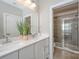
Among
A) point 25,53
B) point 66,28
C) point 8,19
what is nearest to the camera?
point 25,53

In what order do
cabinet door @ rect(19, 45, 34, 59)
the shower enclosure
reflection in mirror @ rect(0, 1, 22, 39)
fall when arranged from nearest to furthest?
cabinet door @ rect(19, 45, 34, 59) < reflection in mirror @ rect(0, 1, 22, 39) < the shower enclosure

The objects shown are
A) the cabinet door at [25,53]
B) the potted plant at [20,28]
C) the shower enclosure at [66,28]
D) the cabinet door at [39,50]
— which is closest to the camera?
the cabinet door at [25,53]

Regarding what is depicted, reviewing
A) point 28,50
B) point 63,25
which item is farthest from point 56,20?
point 28,50

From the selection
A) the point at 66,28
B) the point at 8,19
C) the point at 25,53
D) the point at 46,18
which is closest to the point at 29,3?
the point at 46,18

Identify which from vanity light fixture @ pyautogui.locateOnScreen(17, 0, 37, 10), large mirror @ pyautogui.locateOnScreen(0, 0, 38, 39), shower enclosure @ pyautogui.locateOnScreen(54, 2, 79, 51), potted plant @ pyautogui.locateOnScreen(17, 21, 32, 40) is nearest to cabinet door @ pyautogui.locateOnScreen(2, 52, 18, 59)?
large mirror @ pyautogui.locateOnScreen(0, 0, 38, 39)

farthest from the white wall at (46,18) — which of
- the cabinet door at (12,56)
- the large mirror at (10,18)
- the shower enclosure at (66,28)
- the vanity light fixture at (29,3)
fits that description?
the cabinet door at (12,56)

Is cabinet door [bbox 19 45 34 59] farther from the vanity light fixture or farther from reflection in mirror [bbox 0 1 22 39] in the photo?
the vanity light fixture

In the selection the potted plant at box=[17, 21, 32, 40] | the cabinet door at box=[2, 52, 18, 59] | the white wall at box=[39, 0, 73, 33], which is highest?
the white wall at box=[39, 0, 73, 33]

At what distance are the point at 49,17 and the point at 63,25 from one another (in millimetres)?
2793

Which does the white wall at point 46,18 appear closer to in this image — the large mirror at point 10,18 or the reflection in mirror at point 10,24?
the large mirror at point 10,18

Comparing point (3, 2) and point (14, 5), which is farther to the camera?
point (14, 5)

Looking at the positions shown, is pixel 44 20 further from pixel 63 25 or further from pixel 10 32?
pixel 63 25

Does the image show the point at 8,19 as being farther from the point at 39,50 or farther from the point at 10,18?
the point at 39,50

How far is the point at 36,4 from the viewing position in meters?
3.00
